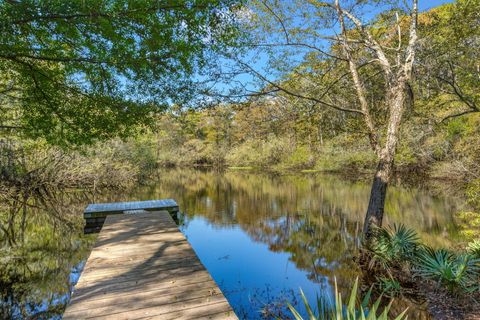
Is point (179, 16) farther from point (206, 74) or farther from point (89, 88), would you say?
point (89, 88)

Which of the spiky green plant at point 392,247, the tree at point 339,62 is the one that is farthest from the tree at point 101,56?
the spiky green plant at point 392,247

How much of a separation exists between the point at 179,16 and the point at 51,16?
156 cm

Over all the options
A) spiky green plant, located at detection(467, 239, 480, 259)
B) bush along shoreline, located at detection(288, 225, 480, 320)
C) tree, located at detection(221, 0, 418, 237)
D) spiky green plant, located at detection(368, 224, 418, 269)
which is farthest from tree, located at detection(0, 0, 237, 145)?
spiky green plant, located at detection(467, 239, 480, 259)

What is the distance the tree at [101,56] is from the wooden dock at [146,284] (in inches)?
100

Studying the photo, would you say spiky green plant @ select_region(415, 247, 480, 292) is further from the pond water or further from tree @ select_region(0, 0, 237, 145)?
tree @ select_region(0, 0, 237, 145)

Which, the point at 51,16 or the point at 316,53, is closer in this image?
the point at 51,16

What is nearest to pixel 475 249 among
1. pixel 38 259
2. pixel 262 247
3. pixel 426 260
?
pixel 426 260

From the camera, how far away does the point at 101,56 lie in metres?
4.14

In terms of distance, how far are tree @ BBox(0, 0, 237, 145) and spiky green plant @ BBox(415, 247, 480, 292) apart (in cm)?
500

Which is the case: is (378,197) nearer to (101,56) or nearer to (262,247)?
(262,247)

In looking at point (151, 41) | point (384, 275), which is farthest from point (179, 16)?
point (384, 275)

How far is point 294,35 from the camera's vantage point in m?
6.98

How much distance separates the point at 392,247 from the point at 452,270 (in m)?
1.25

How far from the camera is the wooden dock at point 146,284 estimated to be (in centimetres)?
262
